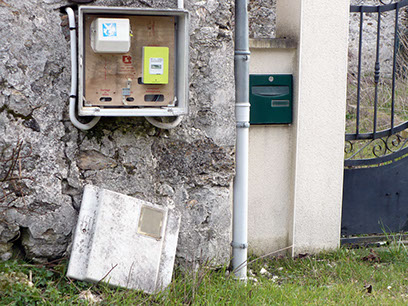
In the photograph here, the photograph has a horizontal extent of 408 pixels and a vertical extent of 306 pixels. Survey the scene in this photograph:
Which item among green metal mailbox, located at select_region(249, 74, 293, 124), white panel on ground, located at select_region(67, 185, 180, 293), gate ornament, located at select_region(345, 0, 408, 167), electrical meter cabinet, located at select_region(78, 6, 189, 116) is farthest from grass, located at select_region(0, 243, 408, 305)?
green metal mailbox, located at select_region(249, 74, 293, 124)

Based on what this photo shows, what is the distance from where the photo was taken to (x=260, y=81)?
3639mm

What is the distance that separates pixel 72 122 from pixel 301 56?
173cm

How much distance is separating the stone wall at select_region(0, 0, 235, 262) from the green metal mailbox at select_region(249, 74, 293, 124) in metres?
0.62

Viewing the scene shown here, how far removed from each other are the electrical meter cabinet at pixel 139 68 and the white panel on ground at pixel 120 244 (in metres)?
0.48

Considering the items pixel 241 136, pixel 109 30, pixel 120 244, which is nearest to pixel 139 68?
pixel 109 30

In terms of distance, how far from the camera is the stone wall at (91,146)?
269 centimetres

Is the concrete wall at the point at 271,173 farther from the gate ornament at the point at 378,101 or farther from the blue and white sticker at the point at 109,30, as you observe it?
the blue and white sticker at the point at 109,30

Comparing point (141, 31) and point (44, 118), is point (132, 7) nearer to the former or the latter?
point (141, 31)

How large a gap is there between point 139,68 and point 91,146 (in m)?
0.50

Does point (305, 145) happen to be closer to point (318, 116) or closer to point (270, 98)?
point (318, 116)

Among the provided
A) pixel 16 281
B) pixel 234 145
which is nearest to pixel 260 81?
pixel 234 145

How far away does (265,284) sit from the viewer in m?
3.10

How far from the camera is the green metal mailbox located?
3629 millimetres

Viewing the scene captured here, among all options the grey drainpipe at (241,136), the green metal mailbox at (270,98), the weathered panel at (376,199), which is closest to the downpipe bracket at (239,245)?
the grey drainpipe at (241,136)
